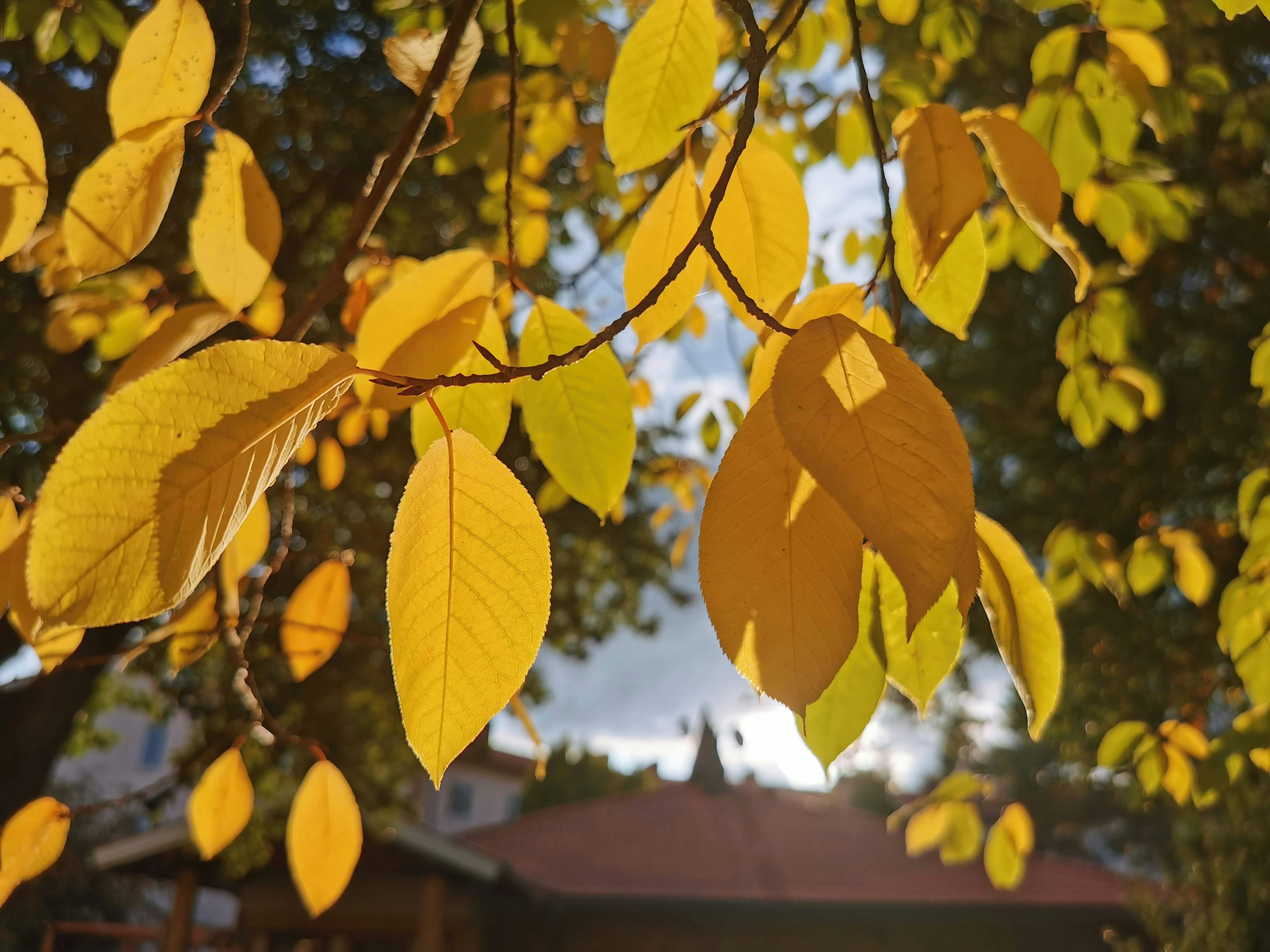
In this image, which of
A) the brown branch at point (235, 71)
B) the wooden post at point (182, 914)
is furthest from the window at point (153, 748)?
the brown branch at point (235, 71)

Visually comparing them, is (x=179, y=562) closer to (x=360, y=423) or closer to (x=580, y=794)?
(x=360, y=423)

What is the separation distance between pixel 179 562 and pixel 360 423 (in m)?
1.22

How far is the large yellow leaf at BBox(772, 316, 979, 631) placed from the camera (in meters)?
0.34

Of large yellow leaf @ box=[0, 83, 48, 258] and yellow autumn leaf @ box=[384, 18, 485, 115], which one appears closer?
large yellow leaf @ box=[0, 83, 48, 258]

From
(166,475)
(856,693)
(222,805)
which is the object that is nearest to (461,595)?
(166,475)

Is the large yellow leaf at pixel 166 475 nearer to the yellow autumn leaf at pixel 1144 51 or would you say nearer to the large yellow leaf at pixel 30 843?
the large yellow leaf at pixel 30 843

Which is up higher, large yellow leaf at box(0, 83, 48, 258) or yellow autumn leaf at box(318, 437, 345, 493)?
yellow autumn leaf at box(318, 437, 345, 493)

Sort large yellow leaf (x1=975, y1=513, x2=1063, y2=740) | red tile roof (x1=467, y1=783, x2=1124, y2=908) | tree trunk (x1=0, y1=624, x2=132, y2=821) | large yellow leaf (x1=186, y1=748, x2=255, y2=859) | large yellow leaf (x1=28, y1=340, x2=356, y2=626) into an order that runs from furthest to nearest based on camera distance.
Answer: red tile roof (x1=467, y1=783, x2=1124, y2=908)
tree trunk (x1=0, y1=624, x2=132, y2=821)
large yellow leaf (x1=186, y1=748, x2=255, y2=859)
large yellow leaf (x1=975, y1=513, x2=1063, y2=740)
large yellow leaf (x1=28, y1=340, x2=356, y2=626)

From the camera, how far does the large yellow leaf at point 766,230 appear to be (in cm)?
65

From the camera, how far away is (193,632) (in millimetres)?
1132

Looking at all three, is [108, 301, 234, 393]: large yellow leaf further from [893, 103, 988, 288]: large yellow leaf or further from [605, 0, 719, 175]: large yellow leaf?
[893, 103, 988, 288]: large yellow leaf

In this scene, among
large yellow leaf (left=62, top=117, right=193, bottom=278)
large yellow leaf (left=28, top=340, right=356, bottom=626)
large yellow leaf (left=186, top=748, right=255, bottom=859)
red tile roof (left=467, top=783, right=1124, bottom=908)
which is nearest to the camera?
large yellow leaf (left=28, top=340, right=356, bottom=626)

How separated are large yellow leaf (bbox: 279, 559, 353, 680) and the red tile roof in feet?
28.8

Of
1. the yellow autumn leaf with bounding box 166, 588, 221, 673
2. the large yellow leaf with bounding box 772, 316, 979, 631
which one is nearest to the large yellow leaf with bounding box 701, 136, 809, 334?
the large yellow leaf with bounding box 772, 316, 979, 631
